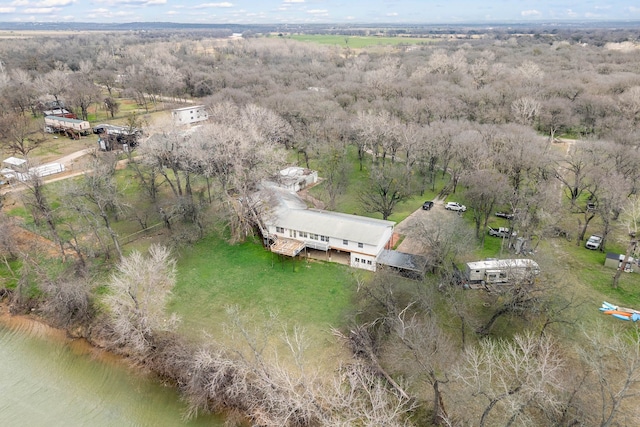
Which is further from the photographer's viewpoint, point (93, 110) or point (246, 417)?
point (93, 110)

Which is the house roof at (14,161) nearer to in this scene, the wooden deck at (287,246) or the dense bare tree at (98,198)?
the dense bare tree at (98,198)

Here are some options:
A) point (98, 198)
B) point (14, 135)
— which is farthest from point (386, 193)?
point (14, 135)

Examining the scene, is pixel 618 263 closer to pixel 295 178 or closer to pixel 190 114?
pixel 295 178

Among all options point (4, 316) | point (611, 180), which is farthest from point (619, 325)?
point (4, 316)

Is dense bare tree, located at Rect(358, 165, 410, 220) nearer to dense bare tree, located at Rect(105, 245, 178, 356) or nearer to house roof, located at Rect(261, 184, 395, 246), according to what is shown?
house roof, located at Rect(261, 184, 395, 246)

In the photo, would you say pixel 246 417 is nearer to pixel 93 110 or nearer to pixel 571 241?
pixel 571 241

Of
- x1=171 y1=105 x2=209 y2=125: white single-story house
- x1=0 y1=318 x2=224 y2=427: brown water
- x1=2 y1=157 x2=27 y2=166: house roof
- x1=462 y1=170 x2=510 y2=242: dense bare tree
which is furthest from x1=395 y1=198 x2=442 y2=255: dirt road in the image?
x1=2 y1=157 x2=27 y2=166: house roof

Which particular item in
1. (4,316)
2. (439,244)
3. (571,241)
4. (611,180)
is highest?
(611,180)
